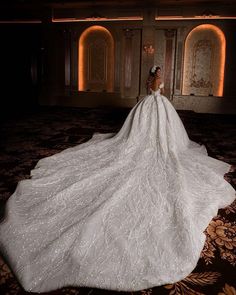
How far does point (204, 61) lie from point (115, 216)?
862cm

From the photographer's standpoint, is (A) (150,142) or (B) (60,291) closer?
(B) (60,291)

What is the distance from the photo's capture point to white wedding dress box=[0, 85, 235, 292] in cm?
168

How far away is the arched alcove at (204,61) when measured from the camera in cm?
948

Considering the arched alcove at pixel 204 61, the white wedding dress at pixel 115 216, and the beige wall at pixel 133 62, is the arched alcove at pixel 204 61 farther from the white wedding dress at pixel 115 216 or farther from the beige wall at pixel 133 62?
the white wedding dress at pixel 115 216

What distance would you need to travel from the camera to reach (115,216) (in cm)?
218

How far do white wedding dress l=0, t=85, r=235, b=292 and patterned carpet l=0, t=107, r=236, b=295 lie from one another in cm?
7

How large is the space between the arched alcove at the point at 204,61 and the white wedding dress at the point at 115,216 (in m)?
6.75

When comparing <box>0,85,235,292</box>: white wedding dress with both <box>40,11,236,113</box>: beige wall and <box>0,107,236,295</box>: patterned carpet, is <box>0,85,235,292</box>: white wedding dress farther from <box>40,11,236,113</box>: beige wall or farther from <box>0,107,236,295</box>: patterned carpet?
<box>40,11,236,113</box>: beige wall

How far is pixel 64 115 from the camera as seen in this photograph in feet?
27.7

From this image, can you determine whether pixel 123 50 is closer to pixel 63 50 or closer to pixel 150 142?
pixel 63 50

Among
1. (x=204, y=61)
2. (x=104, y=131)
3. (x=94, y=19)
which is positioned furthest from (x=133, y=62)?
(x=104, y=131)

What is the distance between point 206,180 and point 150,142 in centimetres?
83

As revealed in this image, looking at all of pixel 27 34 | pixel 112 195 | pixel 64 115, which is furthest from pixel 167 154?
pixel 27 34

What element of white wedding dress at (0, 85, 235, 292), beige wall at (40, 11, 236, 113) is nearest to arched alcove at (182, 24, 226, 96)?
beige wall at (40, 11, 236, 113)
